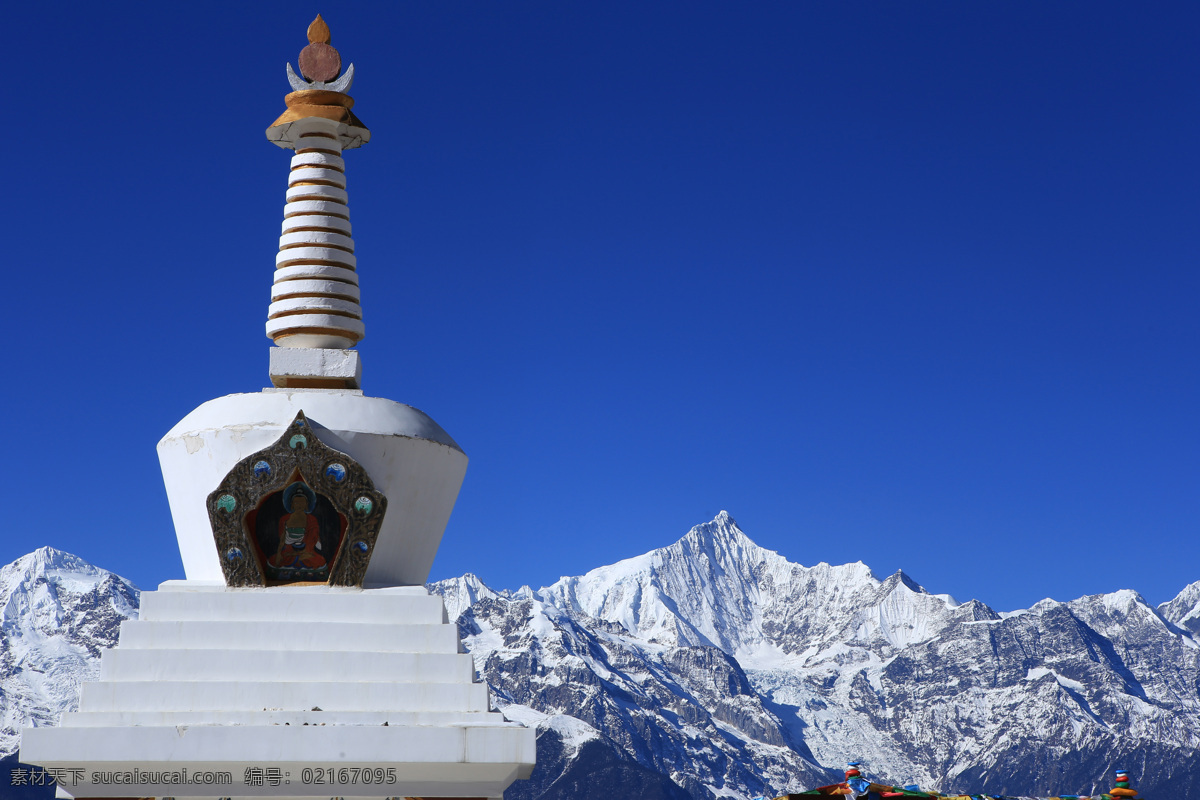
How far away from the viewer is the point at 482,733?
37.5 feet

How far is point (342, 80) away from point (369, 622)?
236 inches

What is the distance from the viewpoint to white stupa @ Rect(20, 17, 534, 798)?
1130 cm

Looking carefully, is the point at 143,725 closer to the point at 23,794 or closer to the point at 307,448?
the point at 307,448

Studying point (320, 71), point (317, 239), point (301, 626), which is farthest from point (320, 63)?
point (301, 626)

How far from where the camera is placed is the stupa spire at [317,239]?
1348cm

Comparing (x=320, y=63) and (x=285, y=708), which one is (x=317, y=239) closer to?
(x=320, y=63)

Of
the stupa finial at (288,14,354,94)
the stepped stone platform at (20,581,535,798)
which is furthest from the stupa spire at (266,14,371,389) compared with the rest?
the stepped stone platform at (20,581,535,798)

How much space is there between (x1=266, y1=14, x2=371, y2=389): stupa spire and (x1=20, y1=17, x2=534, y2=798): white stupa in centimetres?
3

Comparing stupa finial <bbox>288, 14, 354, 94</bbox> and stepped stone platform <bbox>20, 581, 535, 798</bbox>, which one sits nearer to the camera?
stepped stone platform <bbox>20, 581, 535, 798</bbox>

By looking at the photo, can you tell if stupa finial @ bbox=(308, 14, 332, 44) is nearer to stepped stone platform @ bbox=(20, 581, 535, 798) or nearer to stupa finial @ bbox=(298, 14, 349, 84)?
stupa finial @ bbox=(298, 14, 349, 84)

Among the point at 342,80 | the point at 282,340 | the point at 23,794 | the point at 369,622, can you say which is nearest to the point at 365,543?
the point at 369,622

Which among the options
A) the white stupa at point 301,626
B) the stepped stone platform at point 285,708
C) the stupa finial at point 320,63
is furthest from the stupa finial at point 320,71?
the stepped stone platform at point 285,708

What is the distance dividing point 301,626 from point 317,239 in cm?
432

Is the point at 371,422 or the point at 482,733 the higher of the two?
the point at 371,422
